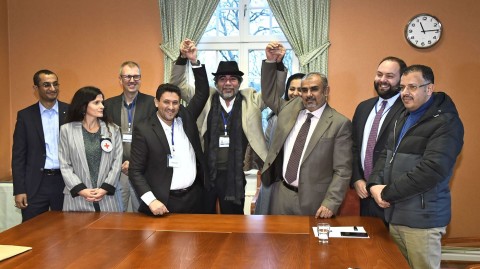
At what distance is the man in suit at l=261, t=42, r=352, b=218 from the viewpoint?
3.07m

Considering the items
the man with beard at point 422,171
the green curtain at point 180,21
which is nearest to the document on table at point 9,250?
the man with beard at point 422,171

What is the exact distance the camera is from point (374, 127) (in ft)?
10.7

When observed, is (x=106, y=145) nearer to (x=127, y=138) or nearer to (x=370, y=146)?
(x=127, y=138)

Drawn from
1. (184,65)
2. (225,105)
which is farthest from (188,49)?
(225,105)

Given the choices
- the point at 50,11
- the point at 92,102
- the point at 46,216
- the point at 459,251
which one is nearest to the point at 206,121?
the point at 92,102

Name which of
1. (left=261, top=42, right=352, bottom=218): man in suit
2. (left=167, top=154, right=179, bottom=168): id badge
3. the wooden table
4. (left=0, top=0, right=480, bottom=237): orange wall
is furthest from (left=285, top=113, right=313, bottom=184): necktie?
(left=0, top=0, right=480, bottom=237): orange wall

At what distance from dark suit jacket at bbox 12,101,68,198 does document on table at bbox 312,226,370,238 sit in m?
2.31

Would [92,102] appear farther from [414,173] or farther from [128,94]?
[414,173]

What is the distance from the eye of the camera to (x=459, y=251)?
446 cm

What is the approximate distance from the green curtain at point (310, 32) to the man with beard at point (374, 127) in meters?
2.05

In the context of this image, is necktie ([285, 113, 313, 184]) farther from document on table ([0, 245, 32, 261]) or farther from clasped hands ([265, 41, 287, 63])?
document on table ([0, 245, 32, 261])

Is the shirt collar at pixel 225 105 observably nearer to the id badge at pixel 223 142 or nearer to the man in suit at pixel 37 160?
the id badge at pixel 223 142

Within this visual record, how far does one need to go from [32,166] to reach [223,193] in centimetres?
151

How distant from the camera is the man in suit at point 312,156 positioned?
10.1ft
